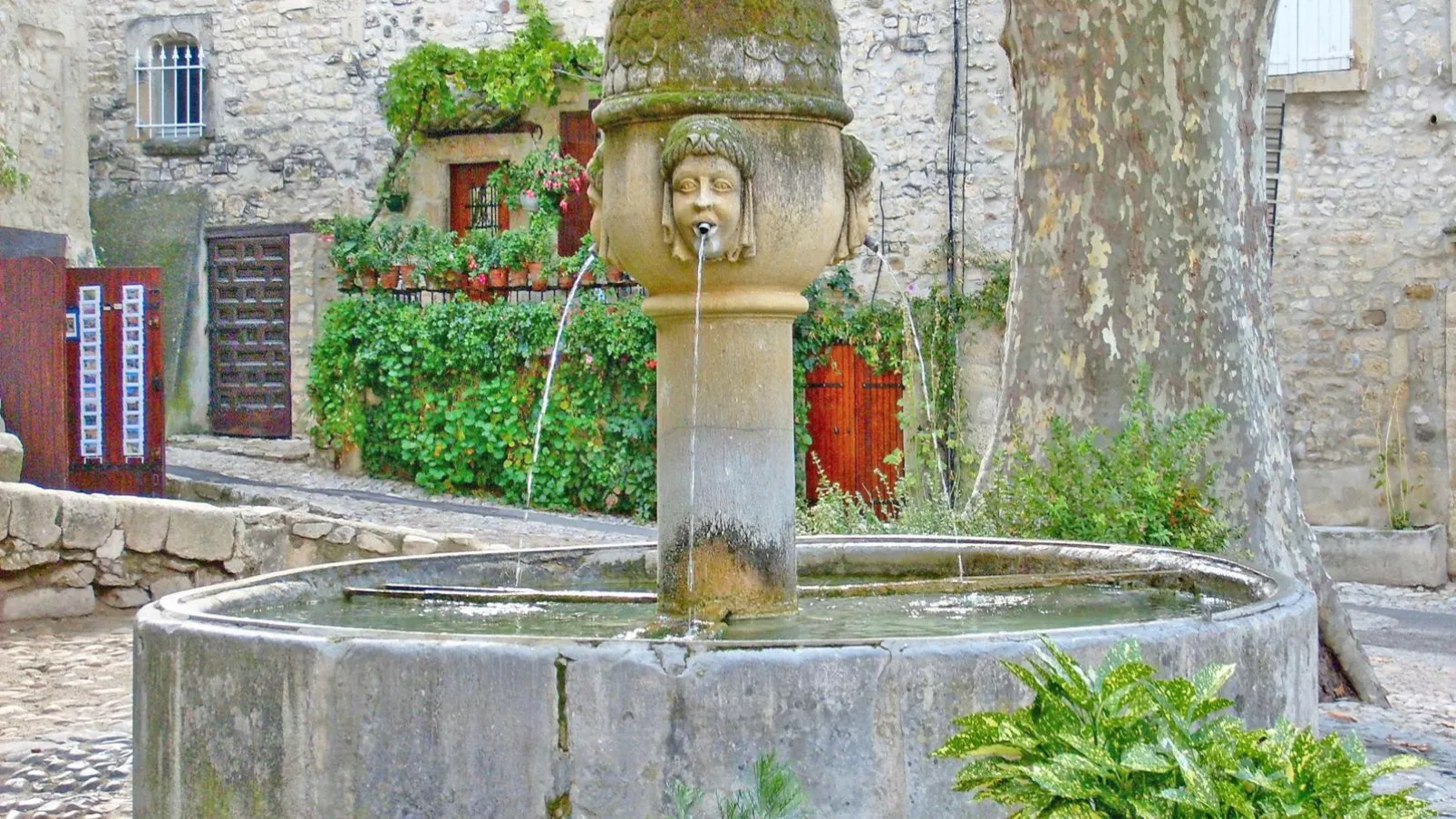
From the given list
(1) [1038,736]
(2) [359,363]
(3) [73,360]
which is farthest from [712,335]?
(2) [359,363]

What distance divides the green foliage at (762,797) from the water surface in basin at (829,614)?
2.69 feet

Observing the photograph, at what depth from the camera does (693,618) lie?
174 inches

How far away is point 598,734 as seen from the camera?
3.39 meters

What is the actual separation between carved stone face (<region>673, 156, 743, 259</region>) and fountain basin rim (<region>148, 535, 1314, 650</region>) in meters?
1.06

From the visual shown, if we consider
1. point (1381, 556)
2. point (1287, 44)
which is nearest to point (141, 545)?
point (1381, 556)

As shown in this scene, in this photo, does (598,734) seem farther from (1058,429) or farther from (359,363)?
(359,363)

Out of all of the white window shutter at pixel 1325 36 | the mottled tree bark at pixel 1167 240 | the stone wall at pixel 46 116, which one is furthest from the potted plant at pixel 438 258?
the mottled tree bark at pixel 1167 240

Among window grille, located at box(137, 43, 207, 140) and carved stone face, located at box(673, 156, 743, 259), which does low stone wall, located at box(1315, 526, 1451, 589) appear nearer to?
carved stone face, located at box(673, 156, 743, 259)

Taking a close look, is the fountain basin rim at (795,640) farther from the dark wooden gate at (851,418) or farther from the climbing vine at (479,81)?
the climbing vine at (479,81)

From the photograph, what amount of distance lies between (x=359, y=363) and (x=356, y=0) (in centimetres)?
391

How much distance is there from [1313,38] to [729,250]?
35.9ft

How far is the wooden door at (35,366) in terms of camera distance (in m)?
12.7

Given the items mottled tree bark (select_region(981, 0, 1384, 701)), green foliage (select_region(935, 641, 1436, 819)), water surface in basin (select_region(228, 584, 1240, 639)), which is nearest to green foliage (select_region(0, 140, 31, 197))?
mottled tree bark (select_region(981, 0, 1384, 701))

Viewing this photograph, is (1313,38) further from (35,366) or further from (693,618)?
(693,618)
